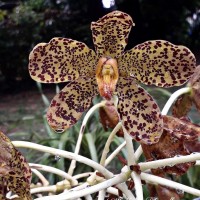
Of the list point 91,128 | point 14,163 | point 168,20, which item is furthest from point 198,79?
point 168,20

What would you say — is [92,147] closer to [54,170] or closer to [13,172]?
→ [54,170]

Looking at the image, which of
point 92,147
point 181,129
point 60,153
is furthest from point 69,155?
point 92,147

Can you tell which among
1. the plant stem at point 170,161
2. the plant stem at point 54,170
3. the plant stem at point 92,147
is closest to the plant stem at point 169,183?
the plant stem at point 170,161

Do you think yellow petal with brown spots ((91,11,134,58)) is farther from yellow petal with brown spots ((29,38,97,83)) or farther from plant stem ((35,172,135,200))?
plant stem ((35,172,135,200))

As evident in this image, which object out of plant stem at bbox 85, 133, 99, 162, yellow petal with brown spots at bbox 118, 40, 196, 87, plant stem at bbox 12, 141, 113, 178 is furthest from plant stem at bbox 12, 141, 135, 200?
plant stem at bbox 85, 133, 99, 162

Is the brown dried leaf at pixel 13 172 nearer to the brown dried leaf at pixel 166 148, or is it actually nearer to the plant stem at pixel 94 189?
the plant stem at pixel 94 189

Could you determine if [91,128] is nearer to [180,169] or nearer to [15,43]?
[180,169]
